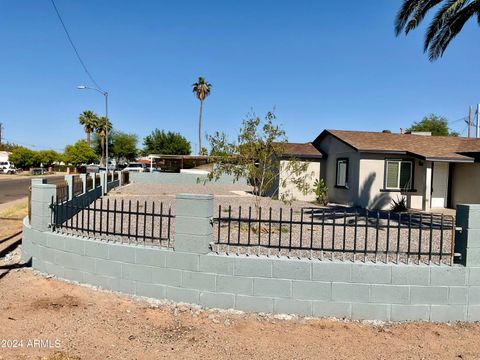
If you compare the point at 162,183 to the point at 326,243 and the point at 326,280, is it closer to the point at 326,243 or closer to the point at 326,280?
the point at 326,243

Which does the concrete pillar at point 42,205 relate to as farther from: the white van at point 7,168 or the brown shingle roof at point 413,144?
the white van at point 7,168

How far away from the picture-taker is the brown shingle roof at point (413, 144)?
47.7 ft

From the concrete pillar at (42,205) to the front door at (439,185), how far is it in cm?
1418

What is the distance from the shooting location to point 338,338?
4.05 m

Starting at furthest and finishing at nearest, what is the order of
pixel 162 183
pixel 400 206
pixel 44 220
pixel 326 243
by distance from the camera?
pixel 162 183 → pixel 400 206 → pixel 326 243 → pixel 44 220

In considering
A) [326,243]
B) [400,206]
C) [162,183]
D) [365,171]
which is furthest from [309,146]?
[162,183]

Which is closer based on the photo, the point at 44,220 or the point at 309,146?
the point at 44,220

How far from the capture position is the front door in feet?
49.4

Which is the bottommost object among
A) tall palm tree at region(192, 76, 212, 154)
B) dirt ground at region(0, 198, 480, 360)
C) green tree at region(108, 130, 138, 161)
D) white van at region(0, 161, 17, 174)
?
dirt ground at region(0, 198, 480, 360)

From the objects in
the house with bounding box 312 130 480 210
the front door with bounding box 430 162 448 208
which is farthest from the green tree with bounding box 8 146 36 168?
the front door with bounding box 430 162 448 208

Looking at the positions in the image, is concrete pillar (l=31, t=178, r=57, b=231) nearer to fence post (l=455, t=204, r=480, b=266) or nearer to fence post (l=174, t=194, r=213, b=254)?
fence post (l=174, t=194, r=213, b=254)

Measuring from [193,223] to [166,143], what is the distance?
2381 inches

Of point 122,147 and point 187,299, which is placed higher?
point 122,147

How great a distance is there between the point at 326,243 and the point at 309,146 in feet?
43.5
